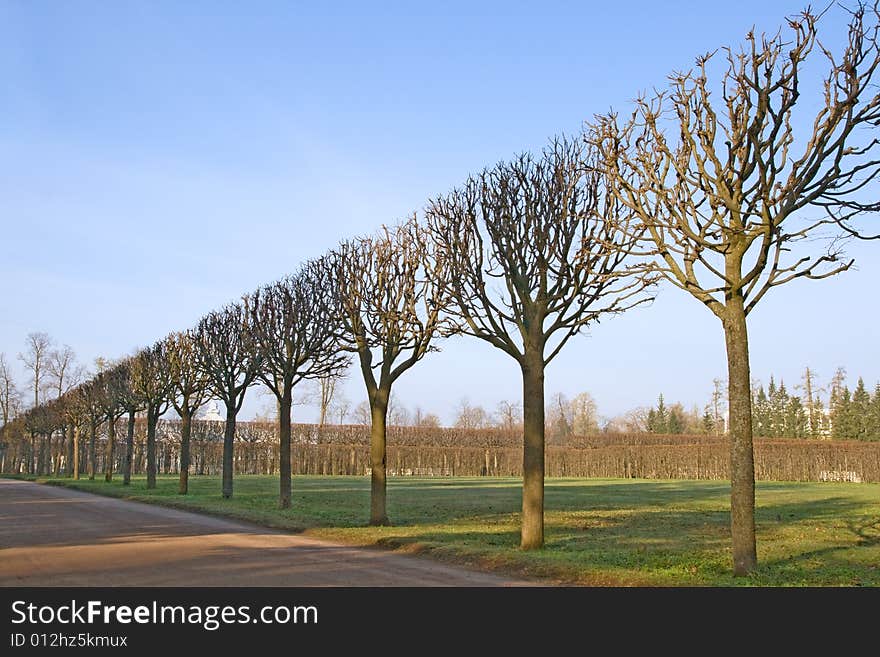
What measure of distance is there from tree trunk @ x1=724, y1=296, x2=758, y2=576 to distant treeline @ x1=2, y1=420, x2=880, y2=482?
56.4m

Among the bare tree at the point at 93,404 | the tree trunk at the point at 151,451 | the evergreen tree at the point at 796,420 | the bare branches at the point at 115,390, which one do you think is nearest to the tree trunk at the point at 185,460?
the tree trunk at the point at 151,451

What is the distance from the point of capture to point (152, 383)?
1738 inches

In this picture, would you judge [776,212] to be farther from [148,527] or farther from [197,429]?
[197,429]

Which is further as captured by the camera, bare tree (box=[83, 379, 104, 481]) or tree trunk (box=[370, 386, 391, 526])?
bare tree (box=[83, 379, 104, 481])

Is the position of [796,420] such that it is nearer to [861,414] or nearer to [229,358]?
[861,414]

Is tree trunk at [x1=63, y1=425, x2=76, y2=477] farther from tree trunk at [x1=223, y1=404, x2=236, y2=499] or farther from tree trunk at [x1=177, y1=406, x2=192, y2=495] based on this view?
tree trunk at [x1=223, y1=404, x2=236, y2=499]

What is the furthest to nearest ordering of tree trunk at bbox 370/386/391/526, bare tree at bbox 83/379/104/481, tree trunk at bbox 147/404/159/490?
bare tree at bbox 83/379/104/481
tree trunk at bbox 147/404/159/490
tree trunk at bbox 370/386/391/526

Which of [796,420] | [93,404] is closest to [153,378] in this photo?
[93,404]

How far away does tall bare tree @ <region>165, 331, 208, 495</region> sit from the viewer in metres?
39.0

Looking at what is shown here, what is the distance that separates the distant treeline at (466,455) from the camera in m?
64.9

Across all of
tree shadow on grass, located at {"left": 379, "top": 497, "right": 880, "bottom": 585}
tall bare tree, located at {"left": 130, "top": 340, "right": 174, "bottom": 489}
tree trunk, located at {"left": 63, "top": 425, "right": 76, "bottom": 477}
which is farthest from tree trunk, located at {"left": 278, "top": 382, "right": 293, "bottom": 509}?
tree trunk, located at {"left": 63, "top": 425, "right": 76, "bottom": 477}

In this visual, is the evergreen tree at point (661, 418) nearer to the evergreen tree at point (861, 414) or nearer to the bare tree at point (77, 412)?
the evergreen tree at point (861, 414)

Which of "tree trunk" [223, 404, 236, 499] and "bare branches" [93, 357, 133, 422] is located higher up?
"bare branches" [93, 357, 133, 422]

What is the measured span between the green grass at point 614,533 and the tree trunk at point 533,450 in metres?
0.48
